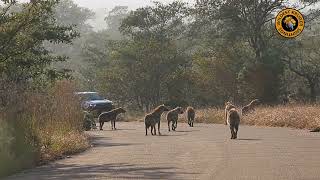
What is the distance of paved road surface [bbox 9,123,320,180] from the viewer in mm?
13258

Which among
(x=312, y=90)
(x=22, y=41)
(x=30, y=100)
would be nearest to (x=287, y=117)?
(x=30, y=100)

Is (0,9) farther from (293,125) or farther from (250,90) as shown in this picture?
(250,90)

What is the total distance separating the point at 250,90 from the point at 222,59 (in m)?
3.89

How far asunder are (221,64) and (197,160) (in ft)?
104

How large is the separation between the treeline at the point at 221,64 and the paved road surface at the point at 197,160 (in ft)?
74.0

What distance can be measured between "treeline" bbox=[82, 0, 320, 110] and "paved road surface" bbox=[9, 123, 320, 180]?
22.6m

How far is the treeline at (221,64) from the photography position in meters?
45.7

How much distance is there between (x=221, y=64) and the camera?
155 ft

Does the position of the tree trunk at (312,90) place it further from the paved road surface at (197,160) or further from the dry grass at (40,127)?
the dry grass at (40,127)

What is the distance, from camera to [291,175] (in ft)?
41.6
